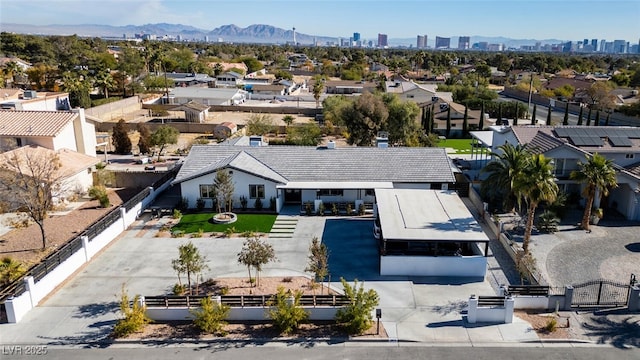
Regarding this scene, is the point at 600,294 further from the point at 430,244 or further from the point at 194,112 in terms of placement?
the point at 194,112

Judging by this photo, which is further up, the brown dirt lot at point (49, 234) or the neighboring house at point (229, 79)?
the neighboring house at point (229, 79)

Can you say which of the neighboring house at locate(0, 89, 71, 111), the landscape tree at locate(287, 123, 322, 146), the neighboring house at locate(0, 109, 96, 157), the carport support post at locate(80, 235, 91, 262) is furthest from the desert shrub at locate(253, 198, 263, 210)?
the neighboring house at locate(0, 89, 71, 111)

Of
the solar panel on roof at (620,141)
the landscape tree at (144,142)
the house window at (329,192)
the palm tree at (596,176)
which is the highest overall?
the solar panel on roof at (620,141)

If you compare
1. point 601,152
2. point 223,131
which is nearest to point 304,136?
point 223,131

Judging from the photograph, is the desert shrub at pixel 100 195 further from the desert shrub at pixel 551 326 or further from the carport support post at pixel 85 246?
the desert shrub at pixel 551 326

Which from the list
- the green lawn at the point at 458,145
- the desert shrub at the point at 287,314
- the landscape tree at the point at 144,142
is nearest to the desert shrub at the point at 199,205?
the desert shrub at the point at 287,314

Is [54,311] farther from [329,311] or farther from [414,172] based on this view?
[414,172]
